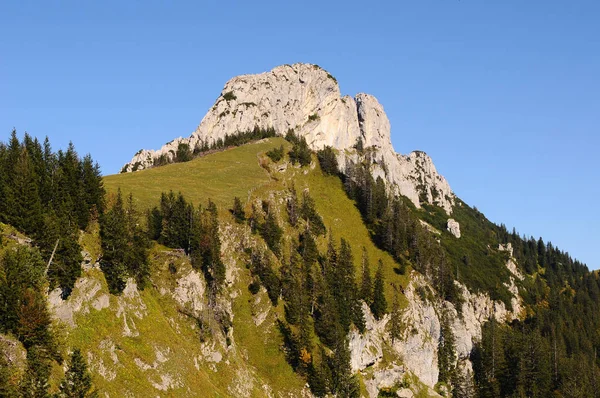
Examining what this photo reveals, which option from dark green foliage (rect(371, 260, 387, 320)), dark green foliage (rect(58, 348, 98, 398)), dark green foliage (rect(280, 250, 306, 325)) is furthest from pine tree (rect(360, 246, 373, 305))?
dark green foliage (rect(58, 348, 98, 398))

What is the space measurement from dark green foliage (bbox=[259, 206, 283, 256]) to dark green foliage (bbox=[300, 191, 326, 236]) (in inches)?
541

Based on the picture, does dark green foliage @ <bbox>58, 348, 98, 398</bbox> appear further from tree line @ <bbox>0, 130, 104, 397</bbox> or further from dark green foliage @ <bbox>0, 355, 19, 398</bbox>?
dark green foliage @ <bbox>0, 355, 19, 398</bbox>

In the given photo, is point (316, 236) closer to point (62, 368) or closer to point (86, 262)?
point (86, 262)

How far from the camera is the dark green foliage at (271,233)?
382 feet

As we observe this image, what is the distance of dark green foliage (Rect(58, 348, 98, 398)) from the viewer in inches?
1864

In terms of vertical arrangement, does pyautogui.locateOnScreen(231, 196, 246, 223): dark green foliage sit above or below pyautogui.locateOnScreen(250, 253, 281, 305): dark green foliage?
above

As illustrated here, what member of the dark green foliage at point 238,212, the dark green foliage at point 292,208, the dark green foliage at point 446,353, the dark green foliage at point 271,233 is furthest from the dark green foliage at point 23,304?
the dark green foliage at point 446,353

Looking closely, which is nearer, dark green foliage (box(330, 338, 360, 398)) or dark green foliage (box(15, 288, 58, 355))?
dark green foliage (box(15, 288, 58, 355))

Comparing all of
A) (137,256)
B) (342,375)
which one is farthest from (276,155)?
(137,256)

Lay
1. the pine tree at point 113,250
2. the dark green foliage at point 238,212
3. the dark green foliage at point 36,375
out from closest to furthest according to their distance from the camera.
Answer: the dark green foliage at point 36,375, the pine tree at point 113,250, the dark green foliage at point 238,212

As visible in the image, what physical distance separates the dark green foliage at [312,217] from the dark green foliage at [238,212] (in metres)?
21.7

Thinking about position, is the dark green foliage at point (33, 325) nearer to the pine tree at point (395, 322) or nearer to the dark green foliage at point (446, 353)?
the pine tree at point (395, 322)

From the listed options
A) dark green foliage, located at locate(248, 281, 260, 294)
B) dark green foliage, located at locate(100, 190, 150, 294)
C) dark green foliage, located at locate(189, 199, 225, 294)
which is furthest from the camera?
dark green foliage, located at locate(248, 281, 260, 294)

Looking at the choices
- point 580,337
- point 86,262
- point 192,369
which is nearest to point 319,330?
point 192,369
